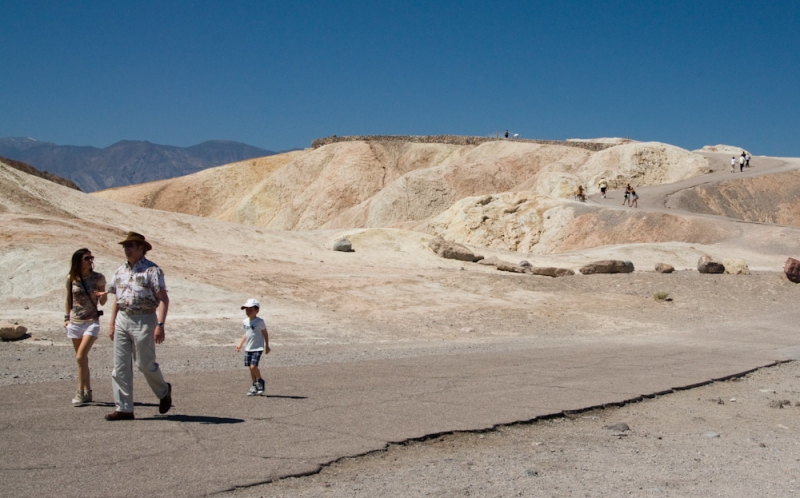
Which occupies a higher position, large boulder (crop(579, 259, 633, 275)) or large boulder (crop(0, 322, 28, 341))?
large boulder (crop(579, 259, 633, 275))

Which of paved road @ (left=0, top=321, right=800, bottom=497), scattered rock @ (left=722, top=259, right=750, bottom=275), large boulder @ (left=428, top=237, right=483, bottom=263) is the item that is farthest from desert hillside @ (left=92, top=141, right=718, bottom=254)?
paved road @ (left=0, top=321, right=800, bottom=497)

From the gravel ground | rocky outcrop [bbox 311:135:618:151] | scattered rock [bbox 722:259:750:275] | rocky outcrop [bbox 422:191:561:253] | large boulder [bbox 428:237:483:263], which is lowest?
the gravel ground

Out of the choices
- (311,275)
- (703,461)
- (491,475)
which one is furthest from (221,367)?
(311,275)

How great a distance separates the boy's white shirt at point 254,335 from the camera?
27.5 feet

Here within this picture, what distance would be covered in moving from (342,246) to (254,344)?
75.0ft

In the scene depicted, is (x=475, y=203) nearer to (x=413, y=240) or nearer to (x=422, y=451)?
(x=413, y=240)

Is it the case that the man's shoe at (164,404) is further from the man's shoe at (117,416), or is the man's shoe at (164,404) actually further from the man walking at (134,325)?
the man's shoe at (117,416)

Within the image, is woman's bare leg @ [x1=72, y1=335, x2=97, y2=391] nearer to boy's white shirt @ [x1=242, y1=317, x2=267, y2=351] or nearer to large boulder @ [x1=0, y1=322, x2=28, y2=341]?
boy's white shirt @ [x1=242, y1=317, x2=267, y2=351]

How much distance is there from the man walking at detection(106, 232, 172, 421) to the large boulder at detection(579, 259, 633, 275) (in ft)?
72.1

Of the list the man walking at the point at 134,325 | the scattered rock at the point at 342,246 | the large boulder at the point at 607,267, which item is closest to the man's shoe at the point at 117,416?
the man walking at the point at 134,325

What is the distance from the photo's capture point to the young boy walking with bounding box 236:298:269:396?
823 cm

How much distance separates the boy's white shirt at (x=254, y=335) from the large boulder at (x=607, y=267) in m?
20.2

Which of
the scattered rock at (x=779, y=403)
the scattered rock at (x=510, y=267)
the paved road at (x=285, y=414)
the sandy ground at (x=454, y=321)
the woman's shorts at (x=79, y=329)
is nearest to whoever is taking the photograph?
the paved road at (x=285, y=414)

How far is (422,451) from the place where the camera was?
6.45m
